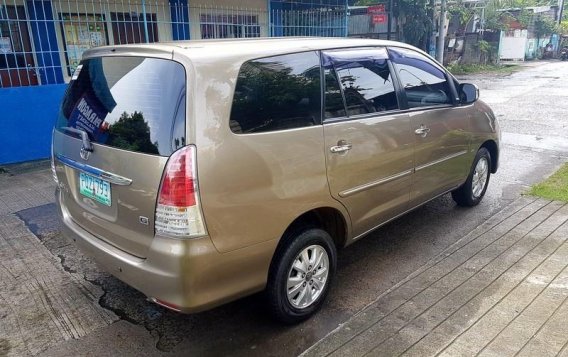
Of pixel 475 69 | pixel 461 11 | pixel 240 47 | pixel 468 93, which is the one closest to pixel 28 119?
Result: pixel 240 47

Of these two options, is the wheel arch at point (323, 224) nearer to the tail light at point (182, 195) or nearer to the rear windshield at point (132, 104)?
the tail light at point (182, 195)

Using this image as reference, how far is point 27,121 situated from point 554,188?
7.29 m

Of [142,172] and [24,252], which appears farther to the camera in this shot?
[24,252]

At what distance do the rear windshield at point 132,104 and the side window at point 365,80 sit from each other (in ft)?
3.96

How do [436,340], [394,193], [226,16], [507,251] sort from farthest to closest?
[226,16]
[507,251]
[394,193]
[436,340]

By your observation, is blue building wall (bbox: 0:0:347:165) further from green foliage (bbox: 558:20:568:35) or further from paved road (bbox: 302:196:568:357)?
green foliage (bbox: 558:20:568:35)

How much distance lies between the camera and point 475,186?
16.0ft

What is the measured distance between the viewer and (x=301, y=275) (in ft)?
9.49

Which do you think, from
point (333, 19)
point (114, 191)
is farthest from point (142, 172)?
point (333, 19)

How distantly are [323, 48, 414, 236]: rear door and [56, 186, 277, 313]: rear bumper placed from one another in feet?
2.60

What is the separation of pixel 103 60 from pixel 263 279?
169cm

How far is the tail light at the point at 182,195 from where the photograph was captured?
2.23m

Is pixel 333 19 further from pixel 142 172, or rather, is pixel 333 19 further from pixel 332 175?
pixel 142 172

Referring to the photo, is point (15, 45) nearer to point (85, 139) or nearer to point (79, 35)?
point (79, 35)
